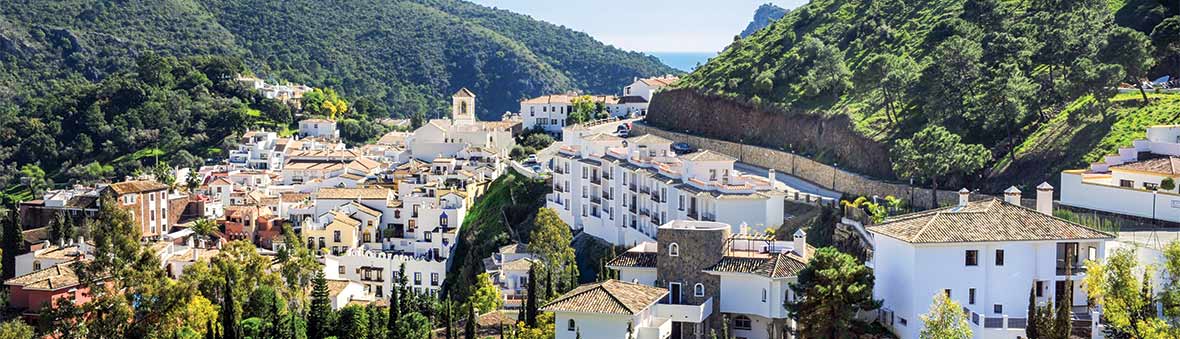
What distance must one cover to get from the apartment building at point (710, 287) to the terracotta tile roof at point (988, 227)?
3.28 meters

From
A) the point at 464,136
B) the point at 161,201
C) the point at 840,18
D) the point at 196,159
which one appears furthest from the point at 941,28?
the point at 196,159

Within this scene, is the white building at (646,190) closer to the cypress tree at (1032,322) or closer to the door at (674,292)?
the door at (674,292)

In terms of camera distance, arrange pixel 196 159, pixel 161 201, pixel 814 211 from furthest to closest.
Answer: pixel 196 159, pixel 161 201, pixel 814 211

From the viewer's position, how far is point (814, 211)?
41.2 meters

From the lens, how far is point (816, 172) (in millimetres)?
50062

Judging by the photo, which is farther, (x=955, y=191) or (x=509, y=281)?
(x=509, y=281)

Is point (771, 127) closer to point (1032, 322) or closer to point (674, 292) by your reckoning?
point (674, 292)

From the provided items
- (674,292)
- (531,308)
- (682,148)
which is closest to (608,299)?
(674,292)

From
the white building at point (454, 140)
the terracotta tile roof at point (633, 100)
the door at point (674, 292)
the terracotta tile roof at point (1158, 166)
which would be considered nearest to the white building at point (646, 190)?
the door at point (674, 292)

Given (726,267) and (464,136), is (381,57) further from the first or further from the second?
(726,267)

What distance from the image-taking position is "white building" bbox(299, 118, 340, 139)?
316ft

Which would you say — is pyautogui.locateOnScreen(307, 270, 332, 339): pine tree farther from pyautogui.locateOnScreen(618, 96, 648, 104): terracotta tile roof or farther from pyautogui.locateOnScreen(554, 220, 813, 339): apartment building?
pyautogui.locateOnScreen(618, 96, 648, 104): terracotta tile roof

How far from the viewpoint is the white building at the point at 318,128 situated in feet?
316

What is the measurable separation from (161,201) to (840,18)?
36.4m
